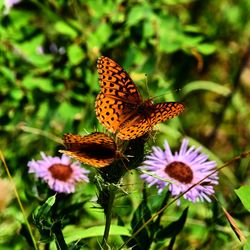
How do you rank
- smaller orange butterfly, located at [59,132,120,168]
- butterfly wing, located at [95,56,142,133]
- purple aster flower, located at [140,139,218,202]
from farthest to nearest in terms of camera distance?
purple aster flower, located at [140,139,218,202] < butterfly wing, located at [95,56,142,133] < smaller orange butterfly, located at [59,132,120,168]

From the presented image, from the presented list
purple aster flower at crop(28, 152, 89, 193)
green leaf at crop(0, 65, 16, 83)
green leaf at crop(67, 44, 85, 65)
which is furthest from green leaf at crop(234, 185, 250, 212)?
green leaf at crop(0, 65, 16, 83)

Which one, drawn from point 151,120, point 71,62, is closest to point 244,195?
point 151,120

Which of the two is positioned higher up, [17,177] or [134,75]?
[134,75]

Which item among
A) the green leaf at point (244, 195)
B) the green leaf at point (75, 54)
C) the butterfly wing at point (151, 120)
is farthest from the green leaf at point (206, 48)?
the green leaf at point (244, 195)

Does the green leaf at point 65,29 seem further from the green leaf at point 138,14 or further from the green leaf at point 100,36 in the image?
the green leaf at point 138,14

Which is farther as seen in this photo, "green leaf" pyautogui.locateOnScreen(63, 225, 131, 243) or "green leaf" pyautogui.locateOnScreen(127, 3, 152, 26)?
"green leaf" pyautogui.locateOnScreen(127, 3, 152, 26)

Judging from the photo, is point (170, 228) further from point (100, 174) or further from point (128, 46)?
point (128, 46)

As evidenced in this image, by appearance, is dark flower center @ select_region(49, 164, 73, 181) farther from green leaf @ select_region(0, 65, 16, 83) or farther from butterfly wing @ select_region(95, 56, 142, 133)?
green leaf @ select_region(0, 65, 16, 83)

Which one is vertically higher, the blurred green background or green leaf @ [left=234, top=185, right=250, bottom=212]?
the blurred green background

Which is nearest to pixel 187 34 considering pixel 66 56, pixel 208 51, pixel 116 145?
pixel 208 51
